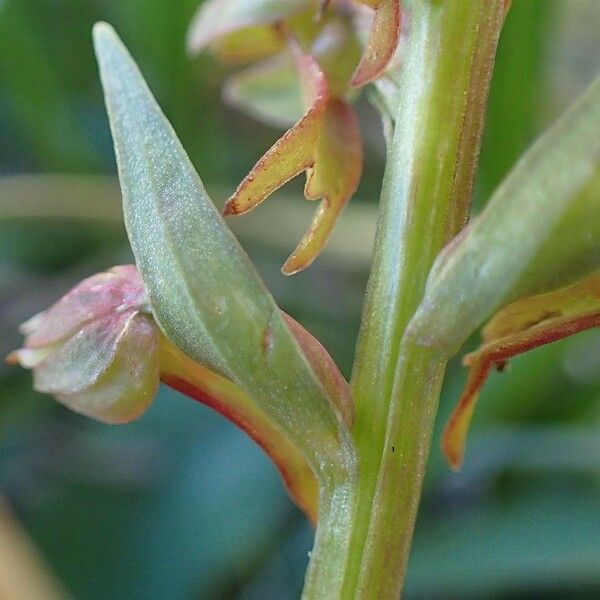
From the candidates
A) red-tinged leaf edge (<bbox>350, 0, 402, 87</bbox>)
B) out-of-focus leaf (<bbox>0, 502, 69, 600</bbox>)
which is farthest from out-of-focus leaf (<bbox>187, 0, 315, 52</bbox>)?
out-of-focus leaf (<bbox>0, 502, 69, 600</bbox>)

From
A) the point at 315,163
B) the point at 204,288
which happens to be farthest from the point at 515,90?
the point at 204,288

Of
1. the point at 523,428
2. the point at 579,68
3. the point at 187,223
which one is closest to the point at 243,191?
the point at 187,223

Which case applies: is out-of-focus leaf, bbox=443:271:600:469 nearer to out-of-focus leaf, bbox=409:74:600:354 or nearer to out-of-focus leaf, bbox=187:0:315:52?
out-of-focus leaf, bbox=409:74:600:354

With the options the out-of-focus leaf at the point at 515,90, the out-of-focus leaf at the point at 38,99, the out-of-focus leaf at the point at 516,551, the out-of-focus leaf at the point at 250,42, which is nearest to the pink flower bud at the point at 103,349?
the out-of-focus leaf at the point at 250,42

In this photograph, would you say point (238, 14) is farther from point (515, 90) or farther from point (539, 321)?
point (515, 90)

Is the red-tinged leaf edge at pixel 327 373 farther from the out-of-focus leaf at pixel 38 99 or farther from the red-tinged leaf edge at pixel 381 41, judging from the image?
the out-of-focus leaf at pixel 38 99

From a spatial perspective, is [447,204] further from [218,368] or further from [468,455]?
[468,455]
